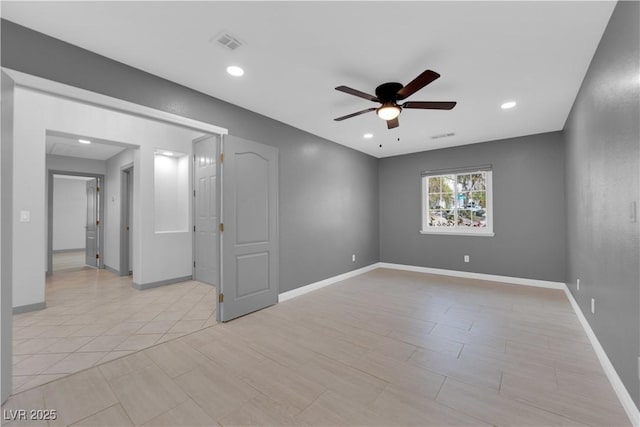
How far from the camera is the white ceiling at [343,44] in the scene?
1829 millimetres

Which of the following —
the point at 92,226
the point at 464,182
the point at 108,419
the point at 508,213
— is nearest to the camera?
the point at 108,419

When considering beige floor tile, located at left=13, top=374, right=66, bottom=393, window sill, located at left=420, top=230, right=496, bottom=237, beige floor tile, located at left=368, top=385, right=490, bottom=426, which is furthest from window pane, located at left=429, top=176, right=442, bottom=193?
beige floor tile, located at left=13, top=374, right=66, bottom=393

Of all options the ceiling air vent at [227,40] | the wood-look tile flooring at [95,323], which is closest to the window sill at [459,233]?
the wood-look tile flooring at [95,323]

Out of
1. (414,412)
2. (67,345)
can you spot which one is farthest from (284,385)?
(67,345)

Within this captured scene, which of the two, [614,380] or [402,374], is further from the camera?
[402,374]

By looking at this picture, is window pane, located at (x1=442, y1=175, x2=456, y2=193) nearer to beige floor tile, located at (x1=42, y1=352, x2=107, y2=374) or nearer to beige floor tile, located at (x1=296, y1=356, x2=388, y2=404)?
beige floor tile, located at (x1=296, y1=356, x2=388, y2=404)

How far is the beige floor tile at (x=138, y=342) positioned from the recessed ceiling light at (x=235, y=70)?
277 cm

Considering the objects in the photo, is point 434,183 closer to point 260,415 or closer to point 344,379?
point 344,379

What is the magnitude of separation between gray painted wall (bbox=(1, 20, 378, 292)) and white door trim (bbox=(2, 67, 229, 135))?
60mm

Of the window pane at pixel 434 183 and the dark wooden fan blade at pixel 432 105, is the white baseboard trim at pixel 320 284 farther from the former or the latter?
the dark wooden fan blade at pixel 432 105

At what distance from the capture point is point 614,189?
1892mm

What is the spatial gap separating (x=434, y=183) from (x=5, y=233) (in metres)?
6.12

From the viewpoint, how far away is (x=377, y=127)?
13.9 ft

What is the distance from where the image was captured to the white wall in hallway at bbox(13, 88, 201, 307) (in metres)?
3.50
